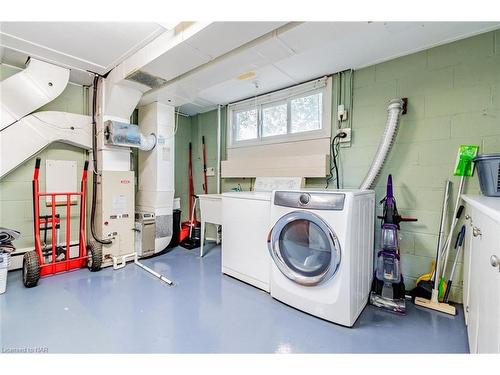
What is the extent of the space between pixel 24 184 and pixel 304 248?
339 centimetres

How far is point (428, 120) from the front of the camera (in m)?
2.17

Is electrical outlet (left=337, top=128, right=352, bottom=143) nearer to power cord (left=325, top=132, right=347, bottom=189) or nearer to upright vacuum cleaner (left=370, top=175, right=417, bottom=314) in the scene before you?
power cord (left=325, top=132, right=347, bottom=189)

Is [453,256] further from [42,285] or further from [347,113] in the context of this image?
[42,285]

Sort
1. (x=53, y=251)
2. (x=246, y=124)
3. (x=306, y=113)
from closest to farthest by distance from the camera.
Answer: (x=53, y=251) → (x=306, y=113) → (x=246, y=124)

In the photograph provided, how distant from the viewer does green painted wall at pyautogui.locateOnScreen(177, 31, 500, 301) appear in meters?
1.94

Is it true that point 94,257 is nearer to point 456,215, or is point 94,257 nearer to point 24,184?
point 24,184

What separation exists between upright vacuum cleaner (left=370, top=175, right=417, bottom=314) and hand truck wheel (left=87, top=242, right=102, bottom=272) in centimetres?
297

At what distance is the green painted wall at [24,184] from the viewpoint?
2.65 metres

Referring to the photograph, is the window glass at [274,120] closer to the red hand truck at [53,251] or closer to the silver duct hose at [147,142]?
the silver duct hose at [147,142]

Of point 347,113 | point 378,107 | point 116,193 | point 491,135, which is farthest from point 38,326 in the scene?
point 491,135

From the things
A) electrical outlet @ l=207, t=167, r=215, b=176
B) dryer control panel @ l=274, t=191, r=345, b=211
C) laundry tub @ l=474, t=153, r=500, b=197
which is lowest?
dryer control panel @ l=274, t=191, r=345, b=211

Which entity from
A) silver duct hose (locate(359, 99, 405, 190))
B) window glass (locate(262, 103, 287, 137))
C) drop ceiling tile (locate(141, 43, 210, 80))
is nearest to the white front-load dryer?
silver duct hose (locate(359, 99, 405, 190))

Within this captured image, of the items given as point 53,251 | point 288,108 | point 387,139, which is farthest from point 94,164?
point 387,139

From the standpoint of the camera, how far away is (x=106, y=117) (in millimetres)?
2930
